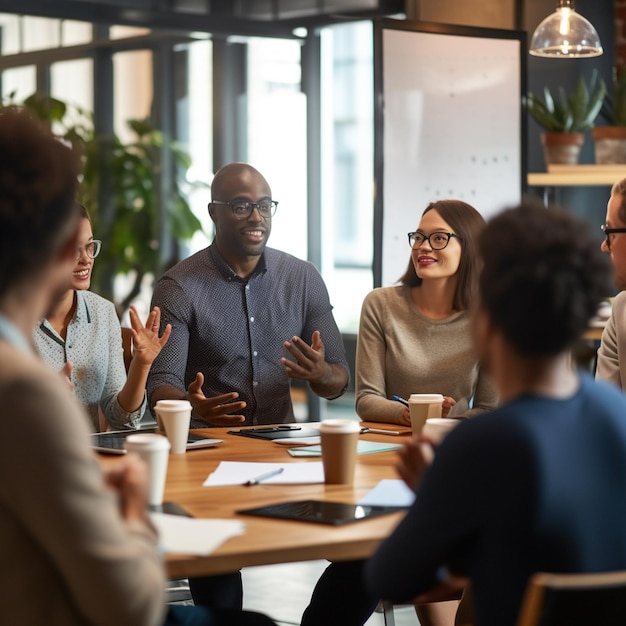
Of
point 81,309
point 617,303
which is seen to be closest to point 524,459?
point 617,303

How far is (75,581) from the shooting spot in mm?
1260

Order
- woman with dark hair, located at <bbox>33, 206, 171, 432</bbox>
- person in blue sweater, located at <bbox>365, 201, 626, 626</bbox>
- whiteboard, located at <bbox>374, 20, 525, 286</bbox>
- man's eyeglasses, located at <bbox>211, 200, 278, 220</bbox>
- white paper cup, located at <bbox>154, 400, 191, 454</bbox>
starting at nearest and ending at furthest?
person in blue sweater, located at <bbox>365, 201, 626, 626</bbox>
white paper cup, located at <bbox>154, 400, 191, 454</bbox>
woman with dark hair, located at <bbox>33, 206, 171, 432</bbox>
man's eyeglasses, located at <bbox>211, 200, 278, 220</bbox>
whiteboard, located at <bbox>374, 20, 525, 286</bbox>

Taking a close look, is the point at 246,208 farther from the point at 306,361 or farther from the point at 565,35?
the point at 565,35

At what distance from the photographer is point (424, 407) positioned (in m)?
2.50

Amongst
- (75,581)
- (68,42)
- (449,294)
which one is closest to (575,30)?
(449,294)

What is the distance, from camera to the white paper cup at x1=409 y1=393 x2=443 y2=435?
98.0 inches

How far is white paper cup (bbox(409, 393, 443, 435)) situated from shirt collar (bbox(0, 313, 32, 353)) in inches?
52.0

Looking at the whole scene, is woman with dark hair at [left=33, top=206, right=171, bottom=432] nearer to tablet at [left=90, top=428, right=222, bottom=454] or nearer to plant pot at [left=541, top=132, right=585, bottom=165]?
tablet at [left=90, top=428, right=222, bottom=454]

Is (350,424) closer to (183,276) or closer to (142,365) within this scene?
(142,365)

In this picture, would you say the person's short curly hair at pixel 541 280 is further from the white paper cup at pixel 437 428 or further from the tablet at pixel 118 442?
the tablet at pixel 118 442

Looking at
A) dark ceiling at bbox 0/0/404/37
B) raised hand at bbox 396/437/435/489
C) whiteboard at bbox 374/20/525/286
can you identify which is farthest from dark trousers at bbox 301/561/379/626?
dark ceiling at bbox 0/0/404/37

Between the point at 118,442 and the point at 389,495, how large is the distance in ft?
2.34

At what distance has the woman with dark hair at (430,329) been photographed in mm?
3027

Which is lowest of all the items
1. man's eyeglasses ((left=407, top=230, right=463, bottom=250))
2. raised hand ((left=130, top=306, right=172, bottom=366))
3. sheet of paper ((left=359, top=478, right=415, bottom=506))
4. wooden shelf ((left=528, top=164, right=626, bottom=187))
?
sheet of paper ((left=359, top=478, right=415, bottom=506))
